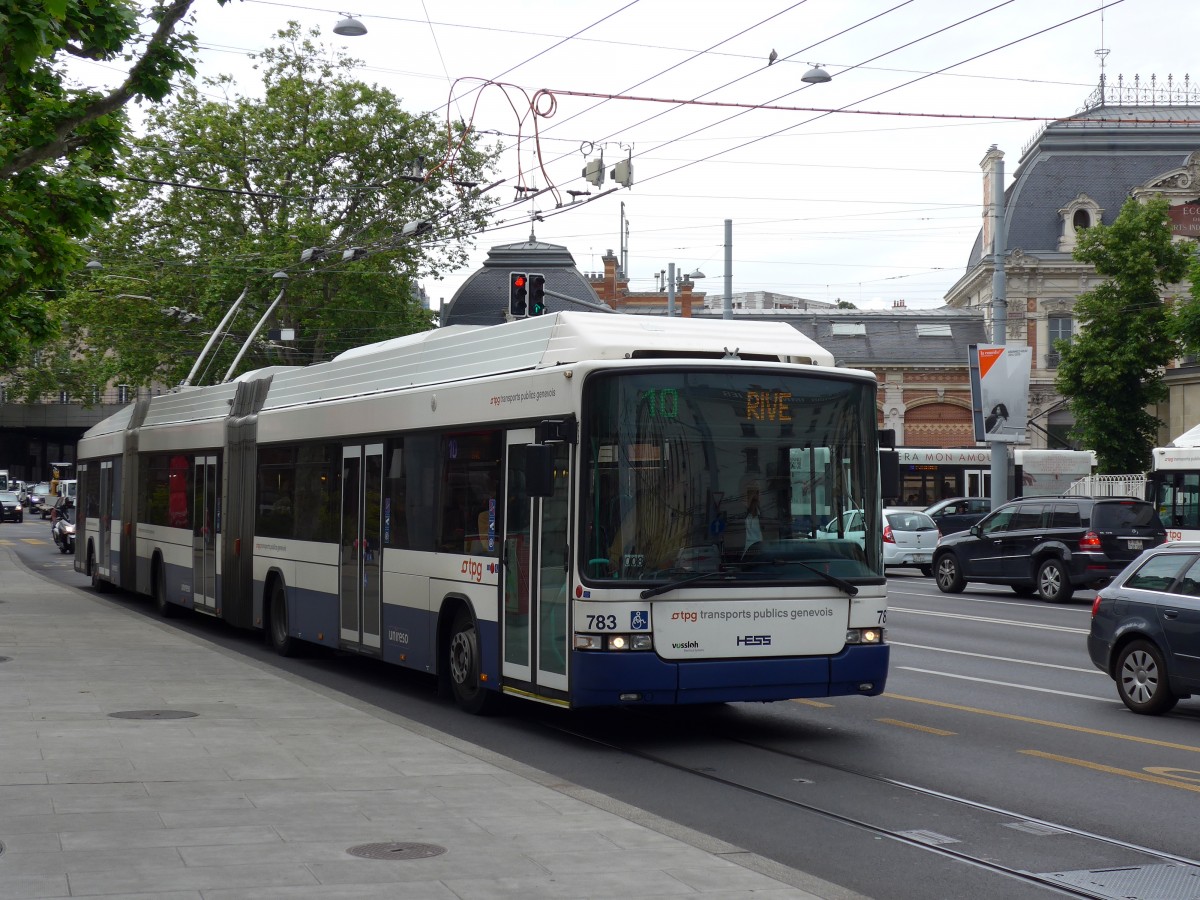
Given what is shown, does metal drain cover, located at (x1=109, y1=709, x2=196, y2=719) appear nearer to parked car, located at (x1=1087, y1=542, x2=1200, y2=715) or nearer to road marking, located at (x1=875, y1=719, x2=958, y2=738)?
road marking, located at (x1=875, y1=719, x2=958, y2=738)

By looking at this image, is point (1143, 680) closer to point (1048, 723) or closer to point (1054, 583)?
point (1048, 723)

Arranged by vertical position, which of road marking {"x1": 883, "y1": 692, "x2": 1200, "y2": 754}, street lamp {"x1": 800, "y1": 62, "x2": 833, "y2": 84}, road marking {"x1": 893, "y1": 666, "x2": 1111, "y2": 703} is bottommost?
road marking {"x1": 893, "y1": 666, "x2": 1111, "y2": 703}

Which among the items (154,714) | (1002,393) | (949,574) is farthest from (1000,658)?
(1002,393)

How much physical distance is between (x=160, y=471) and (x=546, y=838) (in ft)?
55.8

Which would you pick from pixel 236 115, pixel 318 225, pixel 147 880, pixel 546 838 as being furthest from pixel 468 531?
pixel 236 115

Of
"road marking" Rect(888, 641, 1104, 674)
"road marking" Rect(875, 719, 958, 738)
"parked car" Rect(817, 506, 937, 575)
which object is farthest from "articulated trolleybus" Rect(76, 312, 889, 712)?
"parked car" Rect(817, 506, 937, 575)

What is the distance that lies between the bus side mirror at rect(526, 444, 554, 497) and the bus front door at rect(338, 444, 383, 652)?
402 cm

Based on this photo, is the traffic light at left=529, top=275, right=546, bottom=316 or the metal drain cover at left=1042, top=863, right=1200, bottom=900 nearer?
the metal drain cover at left=1042, top=863, right=1200, bottom=900

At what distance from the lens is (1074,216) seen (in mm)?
66438

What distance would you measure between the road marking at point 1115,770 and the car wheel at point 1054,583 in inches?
659

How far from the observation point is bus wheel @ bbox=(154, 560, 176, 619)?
75.5 ft

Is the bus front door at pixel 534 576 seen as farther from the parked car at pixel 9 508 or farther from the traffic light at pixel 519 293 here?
the parked car at pixel 9 508

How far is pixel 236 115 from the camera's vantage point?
47.0 meters

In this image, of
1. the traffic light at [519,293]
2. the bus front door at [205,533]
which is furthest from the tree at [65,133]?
the traffic light at [519,293]
